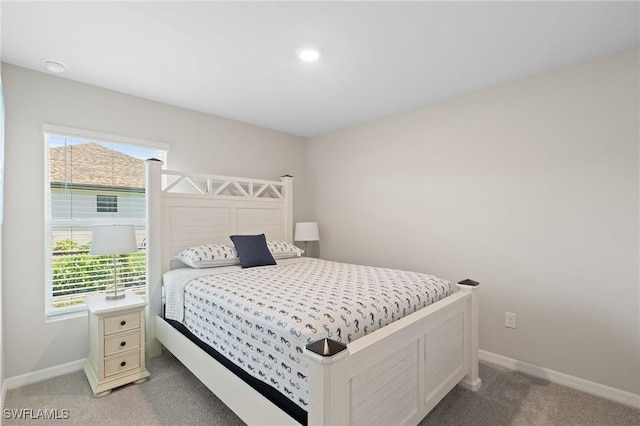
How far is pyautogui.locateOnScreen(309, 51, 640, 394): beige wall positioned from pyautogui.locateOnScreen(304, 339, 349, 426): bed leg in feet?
6.86

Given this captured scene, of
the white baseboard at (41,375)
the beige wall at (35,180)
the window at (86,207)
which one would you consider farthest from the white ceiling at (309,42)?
the white baseboard at (41,375)

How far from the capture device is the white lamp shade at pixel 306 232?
12.7 ft

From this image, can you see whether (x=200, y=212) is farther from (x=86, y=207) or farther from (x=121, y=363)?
(x=121, y=363)

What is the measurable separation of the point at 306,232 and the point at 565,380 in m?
2.77

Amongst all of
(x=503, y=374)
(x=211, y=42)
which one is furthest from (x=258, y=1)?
(x=503, y=374)

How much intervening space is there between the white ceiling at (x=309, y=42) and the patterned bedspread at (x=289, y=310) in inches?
64.3

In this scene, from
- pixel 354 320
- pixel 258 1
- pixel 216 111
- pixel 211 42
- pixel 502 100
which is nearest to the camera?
pixel 354 320

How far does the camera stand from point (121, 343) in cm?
228

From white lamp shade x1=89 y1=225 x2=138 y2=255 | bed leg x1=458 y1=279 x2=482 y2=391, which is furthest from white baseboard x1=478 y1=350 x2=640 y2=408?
white lamp shade x1=89 y1=225 x2=138 y2=255

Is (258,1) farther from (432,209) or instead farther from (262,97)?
(432,209)

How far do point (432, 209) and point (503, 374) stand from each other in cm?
152

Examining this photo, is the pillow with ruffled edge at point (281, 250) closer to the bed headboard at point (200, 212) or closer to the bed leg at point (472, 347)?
the bed headboard at point (200, 212)

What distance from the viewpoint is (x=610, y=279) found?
2.16 meters

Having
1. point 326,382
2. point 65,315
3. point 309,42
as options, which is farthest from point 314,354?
point 65,315
